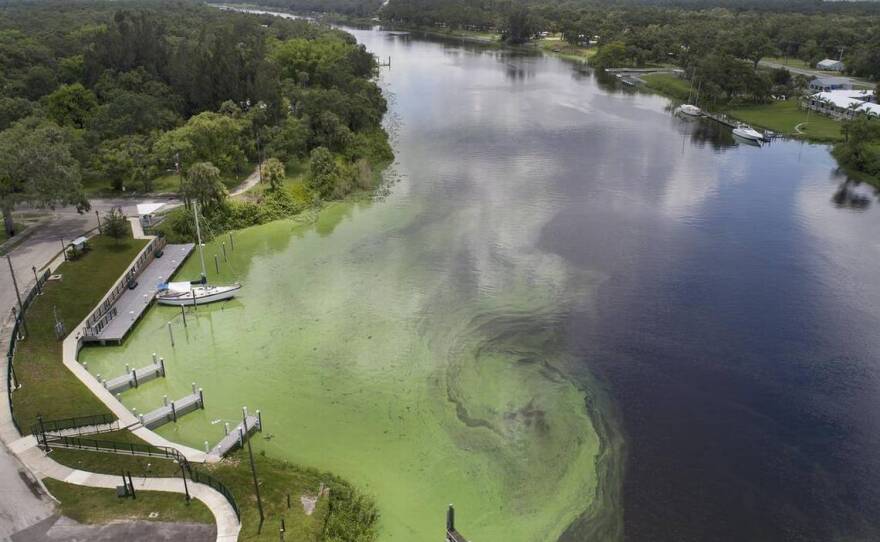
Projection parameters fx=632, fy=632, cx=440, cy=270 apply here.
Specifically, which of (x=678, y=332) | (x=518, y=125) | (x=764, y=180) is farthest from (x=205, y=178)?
(x=764, y=180)

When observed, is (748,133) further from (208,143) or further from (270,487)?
(270,487)

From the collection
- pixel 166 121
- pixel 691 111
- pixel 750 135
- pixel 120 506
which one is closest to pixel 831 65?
pixel 691 111

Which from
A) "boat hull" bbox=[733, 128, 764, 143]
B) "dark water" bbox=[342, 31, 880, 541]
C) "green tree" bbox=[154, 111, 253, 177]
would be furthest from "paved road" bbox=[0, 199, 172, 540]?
"boat hull" bbox=[733, 128, 764, 143]

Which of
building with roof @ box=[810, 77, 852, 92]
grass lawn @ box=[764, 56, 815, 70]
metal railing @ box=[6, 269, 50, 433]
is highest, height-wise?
grass lawn @ box=[764, 56, 815, 70]

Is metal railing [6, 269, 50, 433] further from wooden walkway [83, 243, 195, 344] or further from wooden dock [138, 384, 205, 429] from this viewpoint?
wooden dock [138, 384, 205, 429]

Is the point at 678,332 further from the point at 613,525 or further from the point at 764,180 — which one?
the point at 764,180

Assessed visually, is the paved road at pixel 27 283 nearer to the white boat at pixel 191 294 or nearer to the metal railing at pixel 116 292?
the metal railing at pixel 116 292
